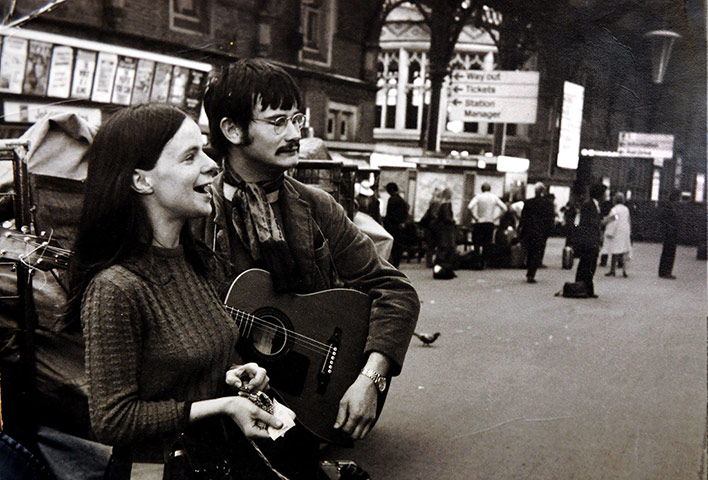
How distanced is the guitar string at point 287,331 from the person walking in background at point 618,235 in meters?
0.87

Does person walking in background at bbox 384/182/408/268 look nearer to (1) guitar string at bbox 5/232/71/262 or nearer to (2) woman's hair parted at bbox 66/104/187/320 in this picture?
(2) woman's hair parted at bbox 66/104/187/320

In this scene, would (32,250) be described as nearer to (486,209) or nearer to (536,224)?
(486,209)

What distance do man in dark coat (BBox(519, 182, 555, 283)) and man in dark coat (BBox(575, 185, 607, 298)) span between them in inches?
3.6

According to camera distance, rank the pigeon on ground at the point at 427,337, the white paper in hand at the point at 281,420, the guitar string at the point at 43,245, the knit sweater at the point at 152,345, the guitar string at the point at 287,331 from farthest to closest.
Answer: the pigeon on ground at the point at 427,337
the guitar string at the point at 43,245
the guitar string at the point at 287,331
the white paper in hand at the point at 281,420
the knit sweater at the point at 152,345

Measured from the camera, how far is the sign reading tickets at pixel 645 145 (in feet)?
5.87

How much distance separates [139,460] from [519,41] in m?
1.56

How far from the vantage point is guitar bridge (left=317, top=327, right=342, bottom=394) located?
167 cm

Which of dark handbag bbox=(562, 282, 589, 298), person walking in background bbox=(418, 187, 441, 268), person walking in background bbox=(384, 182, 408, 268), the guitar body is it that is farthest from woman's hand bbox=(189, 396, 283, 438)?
dark handbag bbox=(562, 282, 589, 298)

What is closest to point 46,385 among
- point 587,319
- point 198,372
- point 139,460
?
point 139,460

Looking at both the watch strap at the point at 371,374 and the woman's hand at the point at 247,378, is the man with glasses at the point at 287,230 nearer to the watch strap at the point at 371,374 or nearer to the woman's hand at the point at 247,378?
the watch strap at the point at 371,374

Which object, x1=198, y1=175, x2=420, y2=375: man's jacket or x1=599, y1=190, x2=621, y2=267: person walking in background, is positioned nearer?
x1=198, y1=175, x2=420, y2=375: man's jacket

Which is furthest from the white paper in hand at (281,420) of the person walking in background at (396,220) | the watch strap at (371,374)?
the person walking in background at (396,220)

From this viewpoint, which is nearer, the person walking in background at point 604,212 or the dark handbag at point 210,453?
the dark handbag at point 210,453

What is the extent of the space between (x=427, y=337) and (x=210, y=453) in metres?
0.79
